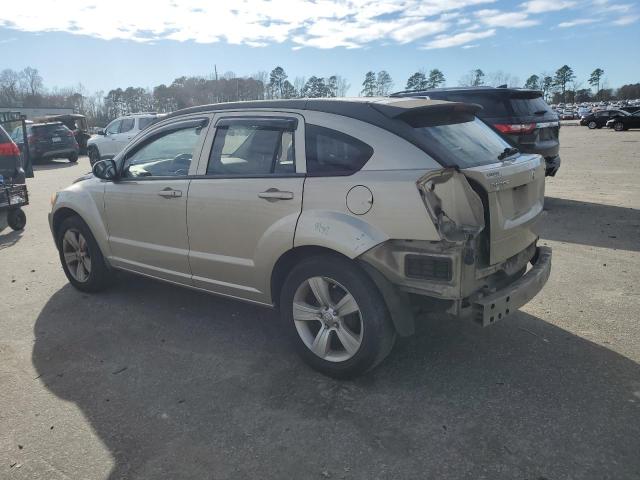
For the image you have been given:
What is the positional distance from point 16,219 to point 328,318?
715cm

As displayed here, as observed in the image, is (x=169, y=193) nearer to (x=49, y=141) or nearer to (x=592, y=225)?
(x=592, y=225)

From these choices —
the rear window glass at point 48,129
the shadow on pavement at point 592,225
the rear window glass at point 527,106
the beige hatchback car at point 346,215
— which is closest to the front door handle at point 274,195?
the beige hatchback car at point 346,215

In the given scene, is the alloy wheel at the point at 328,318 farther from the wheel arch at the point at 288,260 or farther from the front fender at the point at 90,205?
the front fender at the point at 90,205

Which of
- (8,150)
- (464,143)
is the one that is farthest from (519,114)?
(8,150)

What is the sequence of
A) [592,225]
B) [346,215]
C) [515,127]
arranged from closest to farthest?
[346,215], [592,225], [515,127]

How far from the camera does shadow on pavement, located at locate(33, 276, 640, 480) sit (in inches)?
106

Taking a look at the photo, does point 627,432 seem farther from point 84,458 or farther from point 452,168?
point 84,458

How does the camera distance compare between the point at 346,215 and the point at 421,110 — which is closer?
the point at 346,215

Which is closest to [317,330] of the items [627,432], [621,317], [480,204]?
[480,204]

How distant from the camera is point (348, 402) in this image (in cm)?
327

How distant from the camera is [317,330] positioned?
369cm

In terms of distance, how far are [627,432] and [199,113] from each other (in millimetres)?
3707

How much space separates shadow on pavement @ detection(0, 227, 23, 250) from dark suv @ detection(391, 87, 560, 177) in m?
6.24

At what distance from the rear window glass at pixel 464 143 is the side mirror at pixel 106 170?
113 inches
